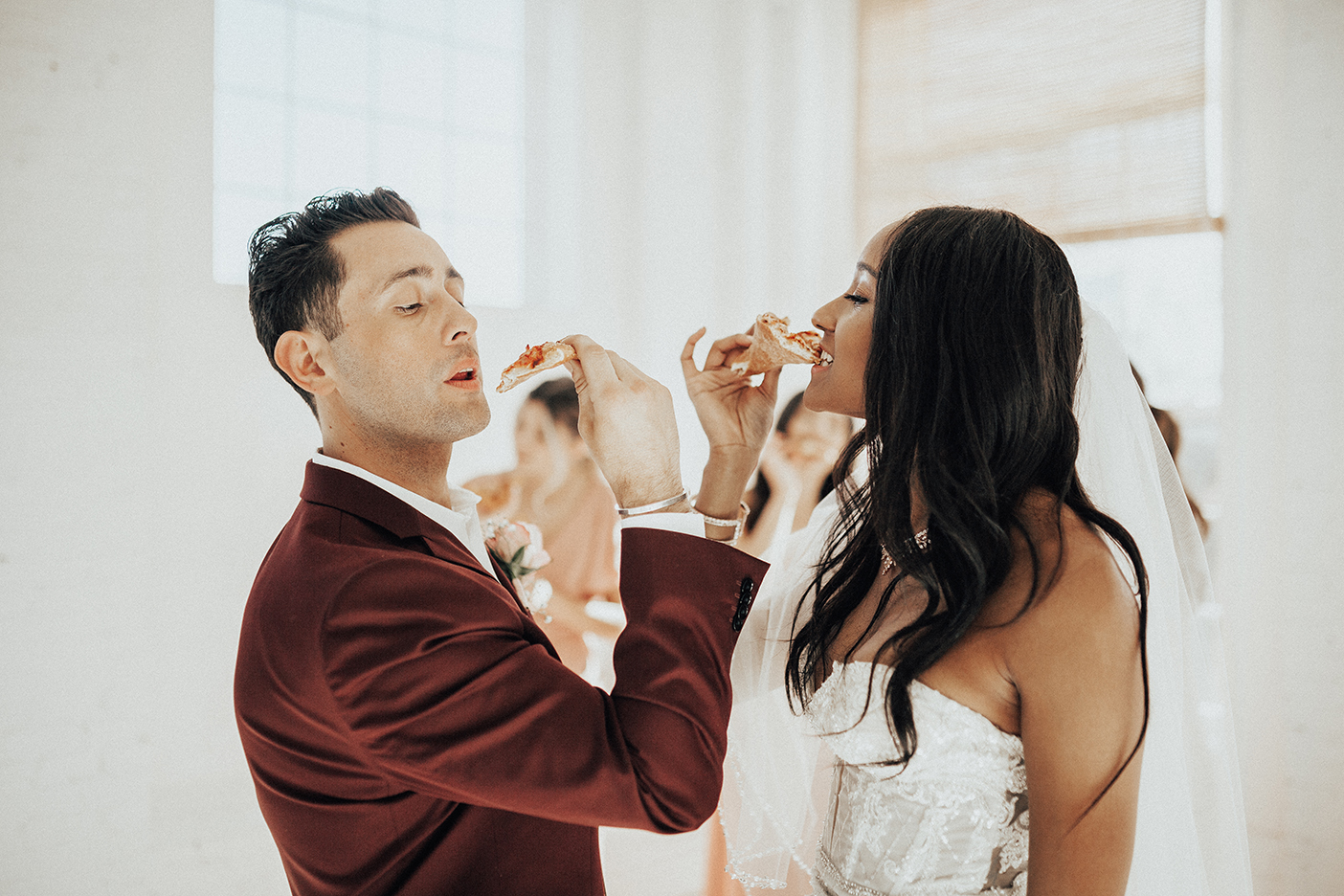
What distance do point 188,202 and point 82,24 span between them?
596 mm

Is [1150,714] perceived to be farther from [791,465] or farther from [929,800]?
[791,465]

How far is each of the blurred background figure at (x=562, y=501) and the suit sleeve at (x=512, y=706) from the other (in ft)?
8.65

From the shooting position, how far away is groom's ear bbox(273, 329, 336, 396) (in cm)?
155

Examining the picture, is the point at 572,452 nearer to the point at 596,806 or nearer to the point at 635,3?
the point at 635,3

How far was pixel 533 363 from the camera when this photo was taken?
1.80m

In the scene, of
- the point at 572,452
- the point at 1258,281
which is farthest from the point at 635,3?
the point at 1258,281

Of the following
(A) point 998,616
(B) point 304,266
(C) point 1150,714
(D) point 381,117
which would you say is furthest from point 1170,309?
(B) point 304,266

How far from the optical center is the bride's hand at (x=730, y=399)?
69.4 inches

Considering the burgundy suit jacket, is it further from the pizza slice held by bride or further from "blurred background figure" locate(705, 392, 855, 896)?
"blurred background figure" locate(705, 392, 855, 896)

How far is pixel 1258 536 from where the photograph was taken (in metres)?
3.37

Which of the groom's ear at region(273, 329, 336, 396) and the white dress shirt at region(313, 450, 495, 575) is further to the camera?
the groom's ear at region(273, 329, 336, 396)

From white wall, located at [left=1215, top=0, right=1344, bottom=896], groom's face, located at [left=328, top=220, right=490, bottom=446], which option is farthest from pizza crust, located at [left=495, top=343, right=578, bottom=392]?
white wall, located at [left=1215, top=0, right=1344, bottom=896]

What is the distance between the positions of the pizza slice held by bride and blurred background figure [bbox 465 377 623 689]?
210 centimetres

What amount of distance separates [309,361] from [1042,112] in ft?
12.4
